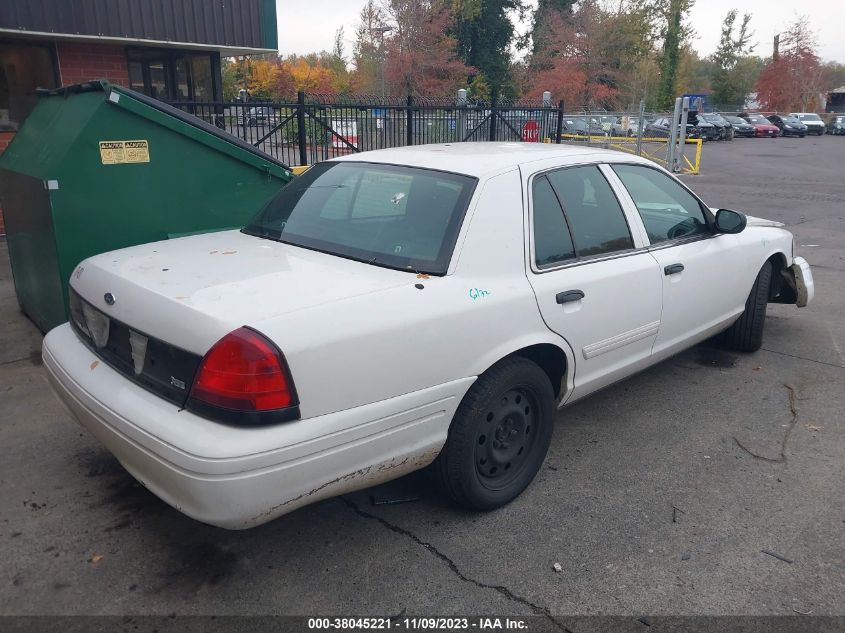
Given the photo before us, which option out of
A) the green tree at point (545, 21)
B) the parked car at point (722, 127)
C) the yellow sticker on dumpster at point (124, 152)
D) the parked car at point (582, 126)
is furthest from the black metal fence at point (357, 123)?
the green tree at point (545, 21)

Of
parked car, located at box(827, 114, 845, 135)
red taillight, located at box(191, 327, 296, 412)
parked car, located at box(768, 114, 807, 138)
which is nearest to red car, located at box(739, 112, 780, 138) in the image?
parked car, located at box(768, 114, 807, 138)

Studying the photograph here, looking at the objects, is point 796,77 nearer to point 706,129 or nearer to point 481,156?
point 706,129

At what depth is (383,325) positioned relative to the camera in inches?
103

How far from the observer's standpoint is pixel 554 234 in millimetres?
3439

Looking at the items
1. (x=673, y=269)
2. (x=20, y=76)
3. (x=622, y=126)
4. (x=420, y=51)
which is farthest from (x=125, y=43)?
(x=420, y=51)

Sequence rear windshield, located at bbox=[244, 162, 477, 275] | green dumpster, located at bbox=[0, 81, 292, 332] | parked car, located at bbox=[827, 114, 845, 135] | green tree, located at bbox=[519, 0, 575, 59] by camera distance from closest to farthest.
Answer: rear windshield, located at bbox=[244, 162, 477, 275], green dumpster, located at bbox=[0, 81, 292, 332], parked car, located at bbox=[827, 114, 845, 135], green tree, located at bbox=[519, 0, 575, 59]

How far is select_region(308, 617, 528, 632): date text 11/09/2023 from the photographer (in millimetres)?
2527

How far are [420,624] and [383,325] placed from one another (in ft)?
3.57

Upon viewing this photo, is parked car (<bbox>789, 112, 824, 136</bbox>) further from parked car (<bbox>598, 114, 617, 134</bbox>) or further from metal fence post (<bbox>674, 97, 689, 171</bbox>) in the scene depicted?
metal fence post (<bbox>674, 97, 689, 171</bbox>)

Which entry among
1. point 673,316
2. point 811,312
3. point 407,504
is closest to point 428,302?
point 407,504

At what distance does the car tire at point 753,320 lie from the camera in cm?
509

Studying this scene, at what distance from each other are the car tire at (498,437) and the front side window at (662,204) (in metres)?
1.33

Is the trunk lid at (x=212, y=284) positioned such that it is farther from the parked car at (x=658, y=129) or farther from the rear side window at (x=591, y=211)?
the parked car at (x=658, y=129)

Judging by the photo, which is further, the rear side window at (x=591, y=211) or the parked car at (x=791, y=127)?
the parked car at (x=791, y=127)
